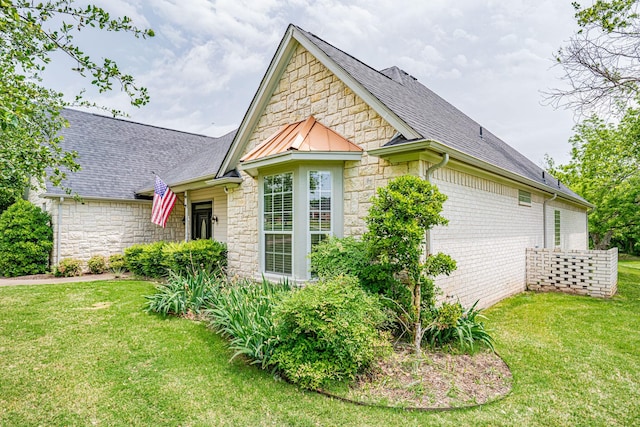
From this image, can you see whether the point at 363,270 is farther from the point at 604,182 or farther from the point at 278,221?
the point at 604,182

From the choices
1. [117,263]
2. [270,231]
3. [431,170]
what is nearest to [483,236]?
[431,170]

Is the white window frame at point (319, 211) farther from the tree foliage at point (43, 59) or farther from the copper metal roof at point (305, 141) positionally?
the tree foliage at point (43, 59)

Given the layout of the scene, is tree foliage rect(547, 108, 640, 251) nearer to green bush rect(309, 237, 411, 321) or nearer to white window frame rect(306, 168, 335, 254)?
white window frame rect(306, 168, 335, 254)

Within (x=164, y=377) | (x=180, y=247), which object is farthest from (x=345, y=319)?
(x=180, y=247)

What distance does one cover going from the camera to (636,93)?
971 cm

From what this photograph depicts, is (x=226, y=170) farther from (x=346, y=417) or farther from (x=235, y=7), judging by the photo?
(x=346, y=417)

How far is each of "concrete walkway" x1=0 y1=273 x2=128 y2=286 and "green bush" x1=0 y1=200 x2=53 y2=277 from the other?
1.64 ft

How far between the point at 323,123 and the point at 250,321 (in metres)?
4.34

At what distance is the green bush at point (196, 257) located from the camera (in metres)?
9.59

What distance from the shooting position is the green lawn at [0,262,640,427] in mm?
3521

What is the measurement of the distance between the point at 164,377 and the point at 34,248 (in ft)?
34.6

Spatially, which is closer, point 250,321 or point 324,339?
point 324,339

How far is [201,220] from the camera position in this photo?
12688 millimetres

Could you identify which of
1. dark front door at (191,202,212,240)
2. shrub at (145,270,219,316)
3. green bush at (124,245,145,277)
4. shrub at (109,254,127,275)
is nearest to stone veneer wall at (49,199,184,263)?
shrub at (109,254,127,275)
